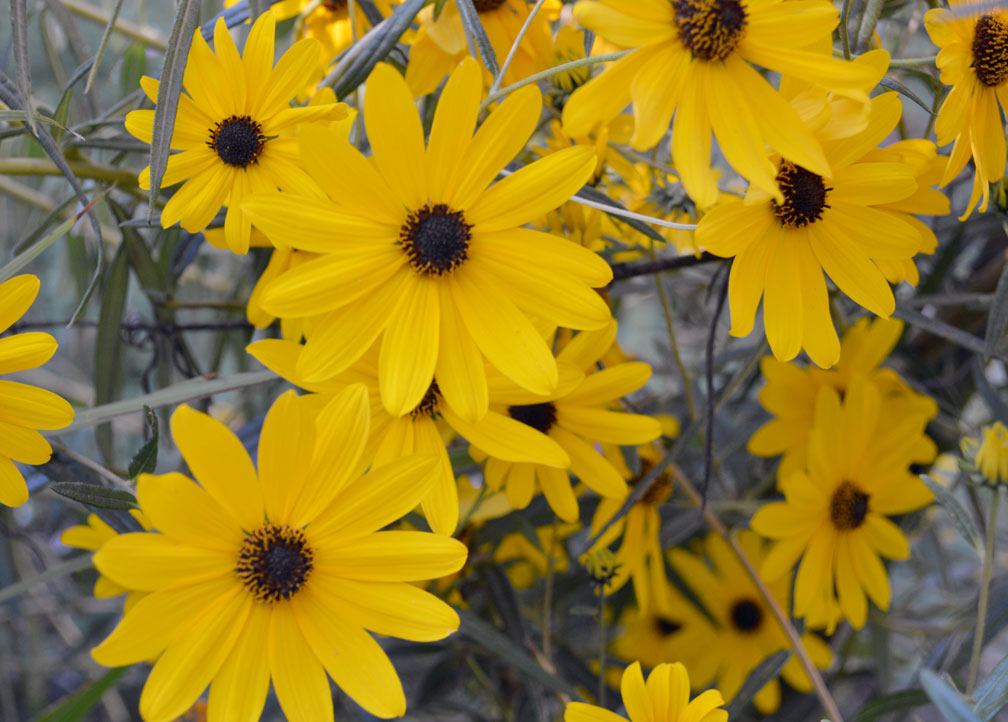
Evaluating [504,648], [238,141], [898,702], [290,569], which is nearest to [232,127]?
[238,141]

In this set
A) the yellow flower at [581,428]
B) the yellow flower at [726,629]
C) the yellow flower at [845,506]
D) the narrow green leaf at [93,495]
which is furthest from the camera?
the yellow flower at [726,629]

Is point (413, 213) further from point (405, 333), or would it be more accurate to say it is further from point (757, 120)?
point (757, 120)

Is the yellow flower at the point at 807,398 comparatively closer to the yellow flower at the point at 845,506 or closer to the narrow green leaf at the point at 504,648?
the yellow flower at the point at 845,506

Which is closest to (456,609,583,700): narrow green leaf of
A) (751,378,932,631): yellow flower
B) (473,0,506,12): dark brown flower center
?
(751,378,932,631): yellow flower

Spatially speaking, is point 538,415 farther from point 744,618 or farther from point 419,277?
point 744,618

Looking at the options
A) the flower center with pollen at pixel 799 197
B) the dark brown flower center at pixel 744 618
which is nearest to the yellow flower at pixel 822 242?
the flower center with pollen at pixel 799 197

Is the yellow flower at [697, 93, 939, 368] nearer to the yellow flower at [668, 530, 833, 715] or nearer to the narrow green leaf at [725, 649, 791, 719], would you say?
the narrow green leaf at [725, 649, 791, 719]
